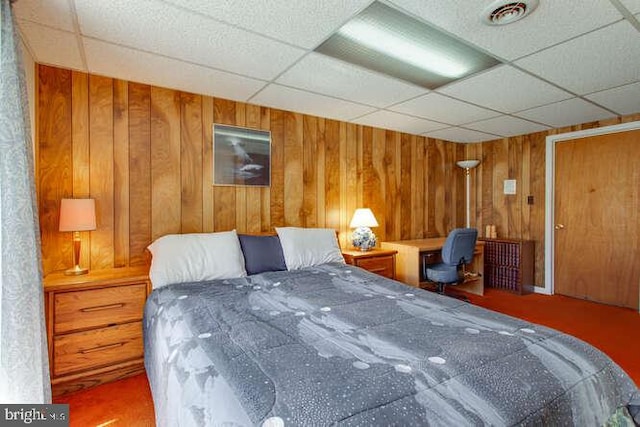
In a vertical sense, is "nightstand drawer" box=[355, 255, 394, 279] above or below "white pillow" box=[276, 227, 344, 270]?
below

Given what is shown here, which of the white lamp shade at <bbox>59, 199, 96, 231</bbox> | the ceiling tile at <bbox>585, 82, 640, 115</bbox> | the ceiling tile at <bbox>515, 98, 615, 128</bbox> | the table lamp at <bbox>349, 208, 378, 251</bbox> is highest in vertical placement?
the ceiling tile at <bbox>515, 98, 615, 128</bbox>

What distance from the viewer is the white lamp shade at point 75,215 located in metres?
2.09

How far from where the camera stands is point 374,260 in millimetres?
3330

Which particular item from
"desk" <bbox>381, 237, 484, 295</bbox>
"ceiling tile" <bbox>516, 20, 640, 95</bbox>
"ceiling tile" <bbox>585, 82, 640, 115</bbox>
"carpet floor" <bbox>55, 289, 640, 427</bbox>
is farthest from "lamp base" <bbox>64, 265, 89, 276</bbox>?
"ceiling tile" <bbox>585, 82, 640, 115</bbox>

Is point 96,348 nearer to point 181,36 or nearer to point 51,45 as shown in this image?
point 51,45

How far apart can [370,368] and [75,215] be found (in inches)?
85.7

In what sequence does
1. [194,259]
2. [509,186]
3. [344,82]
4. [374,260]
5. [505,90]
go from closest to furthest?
1. [194,259]
2. [344,82]
3. [505,90]
4. [374,260]
5. [509,186]

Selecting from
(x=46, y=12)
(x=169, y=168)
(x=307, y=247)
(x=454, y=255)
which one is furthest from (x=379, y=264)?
(x=46, y=12)

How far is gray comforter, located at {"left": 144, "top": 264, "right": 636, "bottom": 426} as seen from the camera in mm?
903

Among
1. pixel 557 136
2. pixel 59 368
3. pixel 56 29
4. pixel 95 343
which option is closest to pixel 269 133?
pixel 56 29

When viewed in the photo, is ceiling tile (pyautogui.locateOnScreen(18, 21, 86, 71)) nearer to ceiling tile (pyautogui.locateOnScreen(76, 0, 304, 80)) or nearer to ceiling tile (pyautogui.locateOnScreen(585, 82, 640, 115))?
ceiling tile (pyautogui.locateOnScreen(76, 0, 304, 80))

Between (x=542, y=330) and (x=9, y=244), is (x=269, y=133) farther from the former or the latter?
(x=542, y=330)

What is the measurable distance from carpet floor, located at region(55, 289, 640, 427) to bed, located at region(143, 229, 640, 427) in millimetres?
436

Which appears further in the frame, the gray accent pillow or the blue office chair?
the blue office chair
